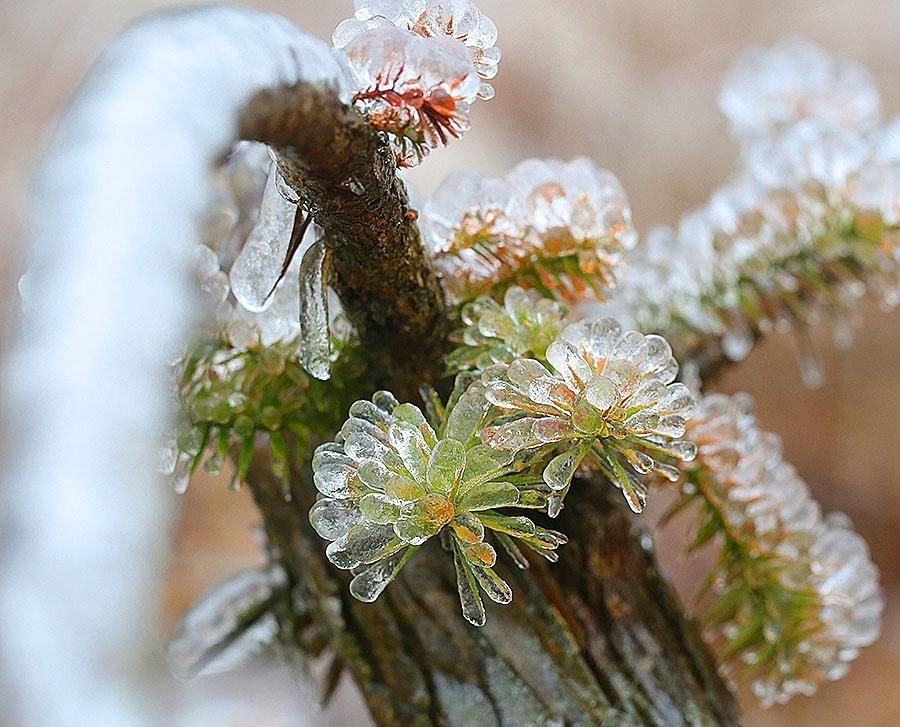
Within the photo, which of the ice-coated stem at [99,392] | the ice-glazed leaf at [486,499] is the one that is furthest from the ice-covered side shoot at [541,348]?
the ice-coated stem at [99,392]

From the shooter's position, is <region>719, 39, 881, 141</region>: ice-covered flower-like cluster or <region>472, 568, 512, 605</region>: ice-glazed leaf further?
<region>719, 39, 881, 141</region>: ice-covered flower-like cluster

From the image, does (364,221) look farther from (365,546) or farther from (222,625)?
(222,625)

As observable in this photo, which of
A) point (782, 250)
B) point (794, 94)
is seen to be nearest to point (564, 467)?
point (782, 250)

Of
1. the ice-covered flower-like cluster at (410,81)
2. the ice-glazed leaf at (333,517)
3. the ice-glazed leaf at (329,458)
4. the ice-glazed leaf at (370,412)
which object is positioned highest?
the ice-covered flower-like cluster at (410,81)

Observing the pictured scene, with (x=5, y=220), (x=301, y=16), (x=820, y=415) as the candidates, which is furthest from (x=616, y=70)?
(x=5, y=220)

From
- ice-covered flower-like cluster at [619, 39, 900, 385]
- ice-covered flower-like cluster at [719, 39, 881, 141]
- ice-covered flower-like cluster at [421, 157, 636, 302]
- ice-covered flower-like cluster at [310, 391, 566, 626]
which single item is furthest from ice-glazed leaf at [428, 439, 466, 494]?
ice-covered flower-like cluster at [719, 39, 881, 141]

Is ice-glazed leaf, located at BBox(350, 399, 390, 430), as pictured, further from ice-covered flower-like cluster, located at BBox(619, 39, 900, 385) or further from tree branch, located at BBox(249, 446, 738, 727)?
ice-covered flower-like cluster, located at BBox(619, 39, 900, 385)

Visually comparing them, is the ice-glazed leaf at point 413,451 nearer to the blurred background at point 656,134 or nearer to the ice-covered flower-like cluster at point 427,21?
the ice-covered flower-like cluster at point 427,21

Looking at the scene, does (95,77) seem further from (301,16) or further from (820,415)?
(820,415)
